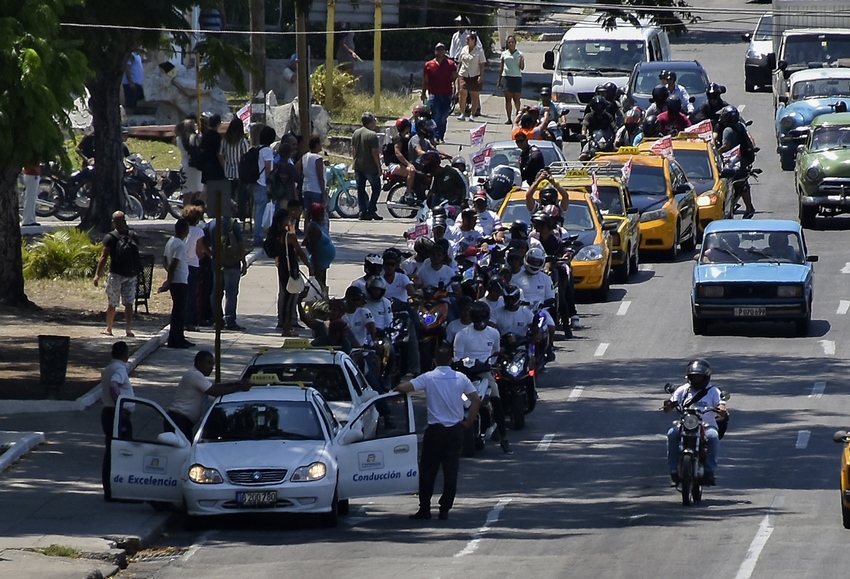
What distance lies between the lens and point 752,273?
25.5 metres

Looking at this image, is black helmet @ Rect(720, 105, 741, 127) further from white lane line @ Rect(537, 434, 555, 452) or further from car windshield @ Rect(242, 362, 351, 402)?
car windshield @ Rect(242, 362, 351, 402)

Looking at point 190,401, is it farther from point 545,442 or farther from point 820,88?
point 820,88

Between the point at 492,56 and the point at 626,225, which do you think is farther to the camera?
the point at 492,56

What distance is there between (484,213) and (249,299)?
384cm

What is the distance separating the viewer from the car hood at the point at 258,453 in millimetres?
15461

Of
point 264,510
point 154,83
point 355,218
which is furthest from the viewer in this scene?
point 154,83

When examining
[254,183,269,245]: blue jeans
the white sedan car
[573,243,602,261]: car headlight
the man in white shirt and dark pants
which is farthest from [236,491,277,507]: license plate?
[254,183,269,245]: blue jeans

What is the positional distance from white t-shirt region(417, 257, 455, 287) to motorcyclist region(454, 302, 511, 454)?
3.64 metres

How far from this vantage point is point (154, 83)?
4288 centimetres

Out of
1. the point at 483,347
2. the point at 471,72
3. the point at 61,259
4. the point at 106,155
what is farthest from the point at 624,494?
the point at 471,72

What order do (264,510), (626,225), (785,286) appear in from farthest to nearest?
(626,225)
(785,286)
(264,510)

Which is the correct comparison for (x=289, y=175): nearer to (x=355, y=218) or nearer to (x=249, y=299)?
(x=249, y=299)

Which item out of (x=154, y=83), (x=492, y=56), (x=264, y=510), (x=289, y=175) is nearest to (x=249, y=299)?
(x=289, y=175)

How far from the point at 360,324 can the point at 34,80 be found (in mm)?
5349
